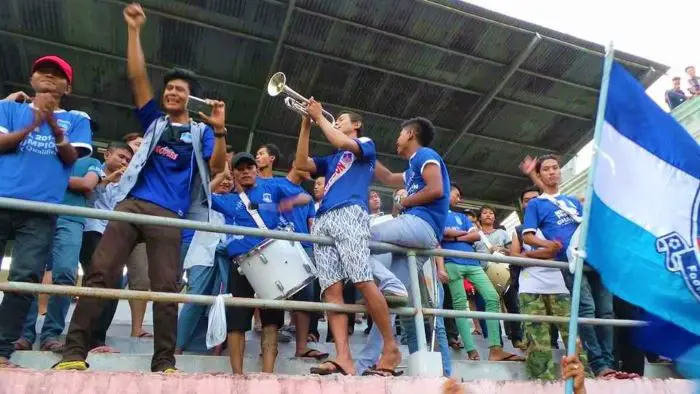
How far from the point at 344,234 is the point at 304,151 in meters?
0.82

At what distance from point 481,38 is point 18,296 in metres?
6.28

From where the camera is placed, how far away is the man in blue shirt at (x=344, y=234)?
11.9 feet

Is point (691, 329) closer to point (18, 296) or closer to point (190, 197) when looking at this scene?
point (190, 197)

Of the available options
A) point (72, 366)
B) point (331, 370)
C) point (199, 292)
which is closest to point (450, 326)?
point (199, 292)

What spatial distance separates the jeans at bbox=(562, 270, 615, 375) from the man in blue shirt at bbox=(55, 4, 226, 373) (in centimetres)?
292

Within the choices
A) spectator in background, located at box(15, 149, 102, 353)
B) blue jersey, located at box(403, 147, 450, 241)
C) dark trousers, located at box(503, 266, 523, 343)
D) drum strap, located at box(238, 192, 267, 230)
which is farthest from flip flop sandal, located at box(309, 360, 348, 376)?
dark trousers, located at box(503, 266, 523, 343)

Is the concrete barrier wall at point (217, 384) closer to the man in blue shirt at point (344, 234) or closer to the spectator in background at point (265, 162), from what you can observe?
the man in blue shirt at point (344, 234)

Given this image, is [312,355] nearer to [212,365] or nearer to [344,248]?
[212,365]

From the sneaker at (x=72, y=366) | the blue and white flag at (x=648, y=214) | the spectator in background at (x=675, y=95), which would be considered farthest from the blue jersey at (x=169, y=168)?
the spectator in background at (x=675, y=95)

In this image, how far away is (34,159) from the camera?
3.67 m

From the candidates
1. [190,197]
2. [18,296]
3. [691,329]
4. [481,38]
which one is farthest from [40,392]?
[481,38]

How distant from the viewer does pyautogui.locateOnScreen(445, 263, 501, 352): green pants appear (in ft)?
17.6

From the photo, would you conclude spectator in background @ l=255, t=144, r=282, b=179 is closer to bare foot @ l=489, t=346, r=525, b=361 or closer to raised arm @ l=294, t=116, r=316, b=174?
raised arm @ l=294, t=116, r=316, b=174

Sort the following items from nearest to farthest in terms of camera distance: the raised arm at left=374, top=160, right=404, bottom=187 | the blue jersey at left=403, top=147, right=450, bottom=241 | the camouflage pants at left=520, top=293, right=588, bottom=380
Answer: the blue jersey at left=403, top=147, right=450, bottom=241, the camouflage pants at left=520, top=293, right=588, bottom=380, the raised arm at left=374, top=160, right=404, bottom=187
